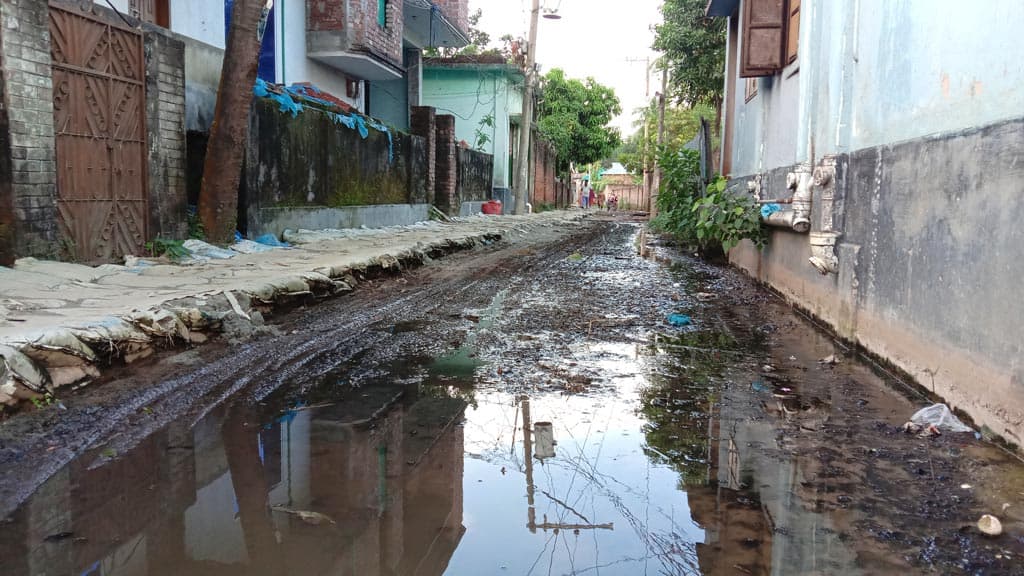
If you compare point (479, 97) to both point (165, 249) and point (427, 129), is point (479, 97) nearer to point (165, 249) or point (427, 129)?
point (427, 129)

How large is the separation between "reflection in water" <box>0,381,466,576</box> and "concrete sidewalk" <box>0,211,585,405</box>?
1.00 meters

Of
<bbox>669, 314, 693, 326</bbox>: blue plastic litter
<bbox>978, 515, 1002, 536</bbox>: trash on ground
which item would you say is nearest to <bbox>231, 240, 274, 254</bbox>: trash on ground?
<bbox>669, 314, 693, 326</bbox>: blue plastic litter

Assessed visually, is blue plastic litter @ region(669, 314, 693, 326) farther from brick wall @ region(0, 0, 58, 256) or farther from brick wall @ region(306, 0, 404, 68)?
brick wall @ region(306, 0, 404, 68)

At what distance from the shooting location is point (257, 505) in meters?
2.63

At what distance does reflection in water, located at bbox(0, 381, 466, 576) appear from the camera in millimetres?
2240

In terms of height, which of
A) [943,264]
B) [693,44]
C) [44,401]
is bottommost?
[44,401]

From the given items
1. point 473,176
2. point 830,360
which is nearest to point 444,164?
point 473,176

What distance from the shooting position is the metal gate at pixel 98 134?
267 inches

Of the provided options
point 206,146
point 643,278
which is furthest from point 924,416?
point 206,146

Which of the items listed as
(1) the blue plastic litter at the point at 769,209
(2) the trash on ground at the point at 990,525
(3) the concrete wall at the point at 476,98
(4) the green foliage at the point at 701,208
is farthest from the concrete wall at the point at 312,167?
(3) the concrete wall at the point at 476,98

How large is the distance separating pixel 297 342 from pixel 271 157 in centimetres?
622

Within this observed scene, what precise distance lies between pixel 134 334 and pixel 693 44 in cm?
1577

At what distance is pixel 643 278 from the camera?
357 inches

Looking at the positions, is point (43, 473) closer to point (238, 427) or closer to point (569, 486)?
point (238, 427)
